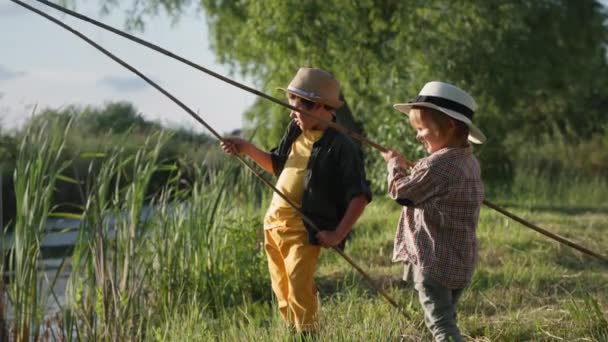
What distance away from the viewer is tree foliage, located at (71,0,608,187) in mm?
12414

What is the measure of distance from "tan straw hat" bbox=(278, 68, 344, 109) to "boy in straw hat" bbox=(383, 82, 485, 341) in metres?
0.48

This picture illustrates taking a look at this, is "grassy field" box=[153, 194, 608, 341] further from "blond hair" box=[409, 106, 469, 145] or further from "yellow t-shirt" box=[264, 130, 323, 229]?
"blond hair" box=[409, 106, 469, 145]

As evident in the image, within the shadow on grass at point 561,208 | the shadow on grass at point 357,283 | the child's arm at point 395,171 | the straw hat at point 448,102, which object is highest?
the straw hat at point 448,102

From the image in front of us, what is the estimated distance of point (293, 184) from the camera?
4.33 meters

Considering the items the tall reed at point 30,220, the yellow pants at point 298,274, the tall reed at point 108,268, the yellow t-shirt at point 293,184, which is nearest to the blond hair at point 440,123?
the yellow t-shirt at point 293,184

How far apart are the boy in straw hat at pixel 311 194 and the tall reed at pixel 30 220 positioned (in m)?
0.98

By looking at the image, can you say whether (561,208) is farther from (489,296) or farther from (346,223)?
(346,223)

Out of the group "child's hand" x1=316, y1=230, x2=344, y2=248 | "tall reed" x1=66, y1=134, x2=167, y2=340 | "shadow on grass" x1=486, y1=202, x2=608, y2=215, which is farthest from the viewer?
"shadow on grass" x1=486, y1=202, x2=608, y2=215

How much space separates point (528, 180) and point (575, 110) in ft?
24.3

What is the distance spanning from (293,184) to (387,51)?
28.1 feet

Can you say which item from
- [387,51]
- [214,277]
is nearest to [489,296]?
[214,277]

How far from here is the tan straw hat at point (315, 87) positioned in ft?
13.9

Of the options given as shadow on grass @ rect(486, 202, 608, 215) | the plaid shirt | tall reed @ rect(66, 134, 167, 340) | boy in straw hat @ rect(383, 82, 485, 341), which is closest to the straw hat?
boy in straw hat @ rect(383, 82, 485, 341)

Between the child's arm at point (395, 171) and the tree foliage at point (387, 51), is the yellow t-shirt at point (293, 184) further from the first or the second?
the tree foliage at point (387, 51)
